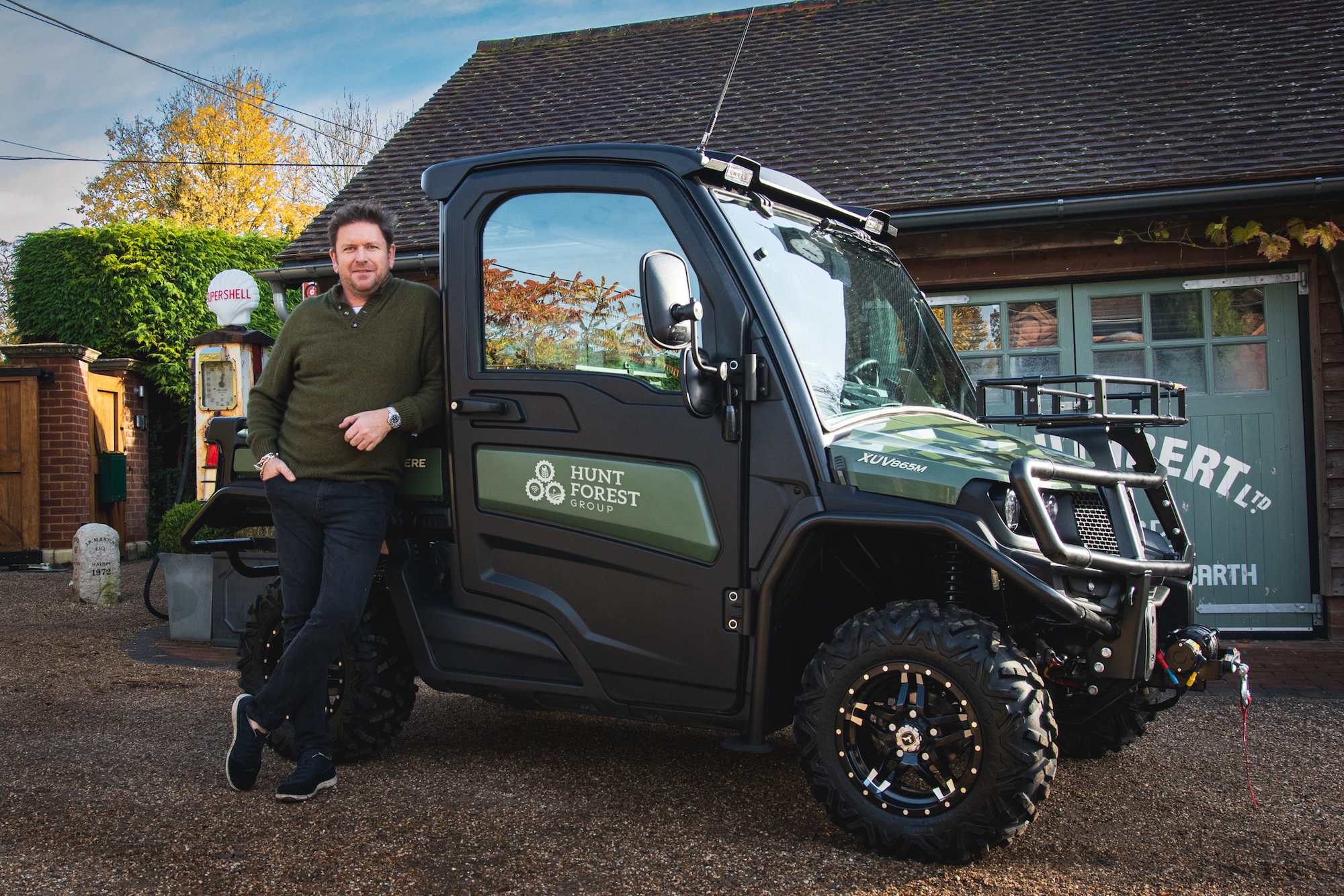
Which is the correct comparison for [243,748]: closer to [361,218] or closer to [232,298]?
[361,218]

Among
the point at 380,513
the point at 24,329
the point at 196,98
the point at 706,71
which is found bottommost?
the point at 380,513

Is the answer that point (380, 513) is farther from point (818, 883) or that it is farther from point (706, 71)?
point (706, 71)

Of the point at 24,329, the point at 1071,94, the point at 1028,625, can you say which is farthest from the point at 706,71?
the point at 24,329

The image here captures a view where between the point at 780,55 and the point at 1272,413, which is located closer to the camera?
the point at 1272,413

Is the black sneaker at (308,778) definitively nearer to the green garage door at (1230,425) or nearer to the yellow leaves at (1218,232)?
the green garage door at (1230,425)

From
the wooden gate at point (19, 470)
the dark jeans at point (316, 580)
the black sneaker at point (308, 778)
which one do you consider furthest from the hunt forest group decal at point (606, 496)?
the wooden gate at point (19, 470)

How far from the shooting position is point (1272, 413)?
6.95 m

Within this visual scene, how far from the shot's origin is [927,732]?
290 centimetres

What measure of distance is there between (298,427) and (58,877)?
4.92 ft

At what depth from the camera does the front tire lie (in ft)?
9.17

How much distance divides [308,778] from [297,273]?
21.7 feet

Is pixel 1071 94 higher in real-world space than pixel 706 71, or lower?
Answer: lower

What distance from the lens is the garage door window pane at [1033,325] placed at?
7.32 m

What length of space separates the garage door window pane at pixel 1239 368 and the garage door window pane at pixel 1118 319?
0.52 metres
